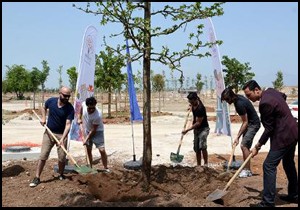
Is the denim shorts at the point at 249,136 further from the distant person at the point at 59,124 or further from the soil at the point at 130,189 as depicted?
the distant person at the point at 59,124

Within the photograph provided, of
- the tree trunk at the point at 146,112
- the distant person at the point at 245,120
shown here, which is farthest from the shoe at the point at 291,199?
the tree trunk at the point at 146,112

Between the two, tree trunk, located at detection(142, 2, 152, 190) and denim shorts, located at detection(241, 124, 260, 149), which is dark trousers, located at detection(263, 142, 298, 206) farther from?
tree trunk, located at detection(142, 2, 152, 190)

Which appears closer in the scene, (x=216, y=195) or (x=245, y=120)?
(x=216, y=195)

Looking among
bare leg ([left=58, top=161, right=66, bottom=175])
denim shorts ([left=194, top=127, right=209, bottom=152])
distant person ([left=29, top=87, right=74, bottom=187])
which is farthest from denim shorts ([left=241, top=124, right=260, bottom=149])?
bare leg ([left=58, top=161, right=66, bottom=175])

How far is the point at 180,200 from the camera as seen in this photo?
16.6ft

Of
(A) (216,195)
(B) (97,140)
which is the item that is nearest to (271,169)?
(A) (216,195)

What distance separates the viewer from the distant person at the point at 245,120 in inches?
266

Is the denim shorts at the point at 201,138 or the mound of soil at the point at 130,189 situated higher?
the denim shorts at the point at 201,138

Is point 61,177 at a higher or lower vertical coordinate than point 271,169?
lower

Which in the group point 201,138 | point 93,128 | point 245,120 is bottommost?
point 201,138

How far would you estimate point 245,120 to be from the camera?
6949mm

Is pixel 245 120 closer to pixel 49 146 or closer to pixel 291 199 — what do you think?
pixel 291 199

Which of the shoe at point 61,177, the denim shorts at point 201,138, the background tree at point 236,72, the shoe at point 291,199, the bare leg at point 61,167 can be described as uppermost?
the background tree at point 236,72

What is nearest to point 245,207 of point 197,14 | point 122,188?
point 122,188
